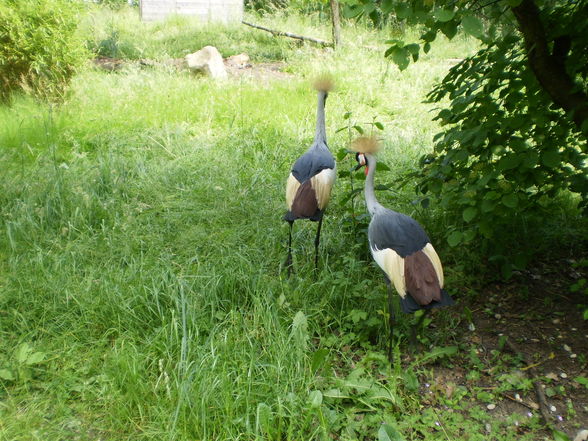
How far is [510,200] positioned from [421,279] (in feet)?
2.16

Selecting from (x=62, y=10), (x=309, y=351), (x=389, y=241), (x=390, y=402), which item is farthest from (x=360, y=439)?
(x=62, y=10)

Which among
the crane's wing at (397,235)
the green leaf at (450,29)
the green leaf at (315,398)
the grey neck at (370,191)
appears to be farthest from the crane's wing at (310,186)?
the green leaf at (450,29)

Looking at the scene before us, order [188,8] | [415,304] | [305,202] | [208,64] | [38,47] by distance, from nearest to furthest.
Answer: [415,304] → [305,202] → [38,47] → [208,64] → [188,8]

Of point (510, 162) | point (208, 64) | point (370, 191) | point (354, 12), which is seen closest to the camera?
point (354, 12)

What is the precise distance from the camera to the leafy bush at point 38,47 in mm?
6242

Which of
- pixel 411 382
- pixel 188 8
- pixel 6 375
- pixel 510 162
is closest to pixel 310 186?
pixel 510 162

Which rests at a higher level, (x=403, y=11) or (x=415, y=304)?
(x=403, y=11)

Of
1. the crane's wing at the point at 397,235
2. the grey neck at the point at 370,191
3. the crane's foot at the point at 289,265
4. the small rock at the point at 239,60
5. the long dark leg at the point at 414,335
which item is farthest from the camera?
the small rock at the point at 239,60

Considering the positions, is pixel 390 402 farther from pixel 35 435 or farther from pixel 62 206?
pixel 62 206

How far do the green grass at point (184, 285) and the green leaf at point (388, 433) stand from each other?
0.56ft

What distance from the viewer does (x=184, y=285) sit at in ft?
10.6

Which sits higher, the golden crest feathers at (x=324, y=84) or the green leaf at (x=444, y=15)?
the green leaf at (x=444, y=15)

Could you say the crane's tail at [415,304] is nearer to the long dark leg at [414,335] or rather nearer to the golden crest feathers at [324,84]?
the long dark leg at [414,335]

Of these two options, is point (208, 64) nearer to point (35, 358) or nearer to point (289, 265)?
point (289, 265)
